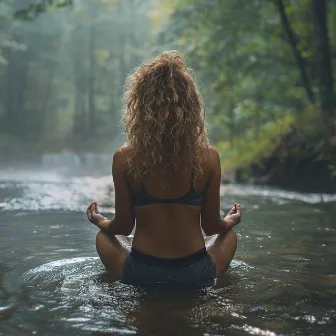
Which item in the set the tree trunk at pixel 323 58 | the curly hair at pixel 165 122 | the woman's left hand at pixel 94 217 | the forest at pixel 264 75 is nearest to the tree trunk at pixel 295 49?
the forest at pixel 264 75

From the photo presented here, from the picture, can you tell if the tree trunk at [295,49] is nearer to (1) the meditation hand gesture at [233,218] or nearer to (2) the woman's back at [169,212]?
(1) the meditation hand gesture at [233,218]

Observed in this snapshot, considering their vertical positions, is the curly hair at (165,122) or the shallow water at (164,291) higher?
the curly hair at (165,122)

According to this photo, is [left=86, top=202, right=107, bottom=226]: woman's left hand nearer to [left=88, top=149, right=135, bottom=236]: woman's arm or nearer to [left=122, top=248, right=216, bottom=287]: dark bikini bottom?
[left=88, top=149, right=135, bottom=236]: woman's arm

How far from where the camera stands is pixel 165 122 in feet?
11.9

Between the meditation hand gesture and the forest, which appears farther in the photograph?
the forest

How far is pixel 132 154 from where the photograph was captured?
368cm

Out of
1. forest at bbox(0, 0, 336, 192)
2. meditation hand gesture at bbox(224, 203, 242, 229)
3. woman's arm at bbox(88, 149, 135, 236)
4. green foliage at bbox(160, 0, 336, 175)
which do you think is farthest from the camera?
green foliage at bbox(160, 0, 336, 175)

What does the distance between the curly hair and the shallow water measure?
88 cm

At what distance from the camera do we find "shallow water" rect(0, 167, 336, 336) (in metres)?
3.06

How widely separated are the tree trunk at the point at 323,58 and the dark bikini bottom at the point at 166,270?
10.8 meters

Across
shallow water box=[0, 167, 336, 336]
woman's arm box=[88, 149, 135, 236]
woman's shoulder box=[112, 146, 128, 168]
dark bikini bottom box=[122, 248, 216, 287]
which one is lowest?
shallow water box=[0, 167, 336, 336]

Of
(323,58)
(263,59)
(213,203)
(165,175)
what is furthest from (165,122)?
(263,59)

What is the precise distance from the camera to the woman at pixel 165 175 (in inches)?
142

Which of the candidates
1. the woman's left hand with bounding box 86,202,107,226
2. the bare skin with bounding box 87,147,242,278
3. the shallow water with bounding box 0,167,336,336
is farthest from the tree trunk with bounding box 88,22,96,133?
A: the bare skin with bounding box 87,147,242,278
